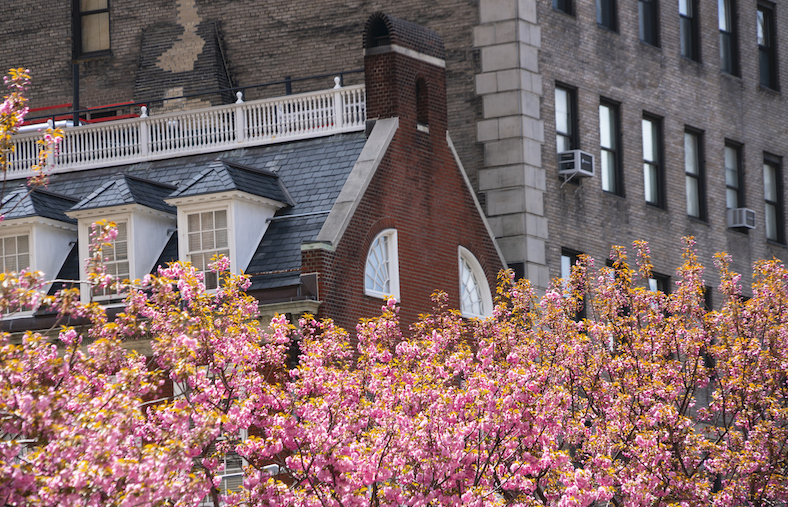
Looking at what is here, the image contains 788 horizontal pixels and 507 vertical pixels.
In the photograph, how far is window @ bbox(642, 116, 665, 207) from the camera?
111ft

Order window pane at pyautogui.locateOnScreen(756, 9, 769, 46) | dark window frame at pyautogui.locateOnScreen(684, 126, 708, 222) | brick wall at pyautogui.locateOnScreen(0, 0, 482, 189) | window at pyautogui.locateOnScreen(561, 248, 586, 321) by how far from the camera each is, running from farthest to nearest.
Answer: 1. window pane at pyautogui.locateOnScreen(756, 9, 769, 46)
2. dark window frame at pyautogui.locateOnScreen(684, 126, 708, 222)
3. window at pyautogui.locateOnScreen(561, 248, 586, 321)
4. brick wall at pyautogui.locateOnScreen(0, 0, 482, 189)

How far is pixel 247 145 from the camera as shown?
2852cm

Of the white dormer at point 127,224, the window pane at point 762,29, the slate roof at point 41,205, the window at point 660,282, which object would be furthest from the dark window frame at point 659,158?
the slate roof at point 41,205

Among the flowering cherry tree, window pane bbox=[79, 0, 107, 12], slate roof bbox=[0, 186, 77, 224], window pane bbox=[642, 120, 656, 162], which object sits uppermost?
window pane bbox=[79, 0, 107, 12]

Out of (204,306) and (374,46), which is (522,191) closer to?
(374,46)

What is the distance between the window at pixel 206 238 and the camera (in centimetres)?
2533

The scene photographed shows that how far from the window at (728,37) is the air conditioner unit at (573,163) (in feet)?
25.3

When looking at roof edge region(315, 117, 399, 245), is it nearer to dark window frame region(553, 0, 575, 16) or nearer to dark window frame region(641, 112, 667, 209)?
dark window frame region(553, 0, 575, 16)

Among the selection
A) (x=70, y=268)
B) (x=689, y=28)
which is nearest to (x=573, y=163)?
(x=689, y=28)

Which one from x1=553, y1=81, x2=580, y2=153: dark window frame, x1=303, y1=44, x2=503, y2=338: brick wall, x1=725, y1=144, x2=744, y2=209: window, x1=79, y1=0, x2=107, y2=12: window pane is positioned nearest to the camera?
x1=303, y1=44, x2=503, y2=338: brick wall

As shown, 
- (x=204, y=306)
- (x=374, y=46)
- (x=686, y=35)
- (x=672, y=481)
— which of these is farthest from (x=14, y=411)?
(x=686, y=35)

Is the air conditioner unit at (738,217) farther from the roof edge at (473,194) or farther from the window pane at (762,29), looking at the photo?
the roof edge at (473,194)

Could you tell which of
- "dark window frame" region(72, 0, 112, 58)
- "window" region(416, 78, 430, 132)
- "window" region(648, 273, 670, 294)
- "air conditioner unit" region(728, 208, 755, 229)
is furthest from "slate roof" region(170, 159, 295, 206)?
→ "air conditioner unit" region(728, 208, 755, 229)

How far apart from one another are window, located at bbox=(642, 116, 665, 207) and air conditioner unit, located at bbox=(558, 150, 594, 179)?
3.35m
